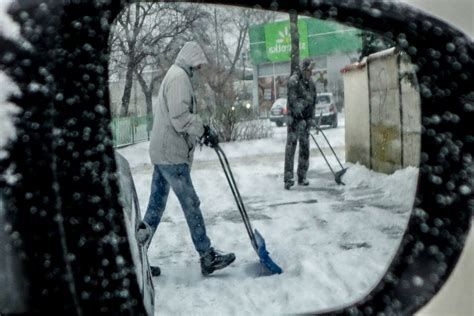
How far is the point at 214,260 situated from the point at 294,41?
64 centimetres

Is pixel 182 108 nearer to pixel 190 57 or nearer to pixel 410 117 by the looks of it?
pixel 190 57

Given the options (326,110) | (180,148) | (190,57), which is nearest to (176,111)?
(190,57)

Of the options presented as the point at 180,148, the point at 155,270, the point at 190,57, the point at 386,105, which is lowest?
the point at 155,270

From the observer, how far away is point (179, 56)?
138cm

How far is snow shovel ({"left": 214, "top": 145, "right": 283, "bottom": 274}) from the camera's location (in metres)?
1.62

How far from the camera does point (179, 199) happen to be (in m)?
1.78

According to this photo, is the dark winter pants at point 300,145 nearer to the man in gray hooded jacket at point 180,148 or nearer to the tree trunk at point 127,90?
the man in gray hooded jacket at point 180,148

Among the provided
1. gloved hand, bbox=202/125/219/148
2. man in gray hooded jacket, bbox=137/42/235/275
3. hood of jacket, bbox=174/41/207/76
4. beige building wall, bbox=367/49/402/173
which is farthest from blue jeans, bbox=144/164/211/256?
beige building wall, bbox=367/49/402/173

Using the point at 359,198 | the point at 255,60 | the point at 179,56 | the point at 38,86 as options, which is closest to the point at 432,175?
the point at 359,198

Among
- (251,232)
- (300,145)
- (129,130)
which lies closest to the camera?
(129,130)

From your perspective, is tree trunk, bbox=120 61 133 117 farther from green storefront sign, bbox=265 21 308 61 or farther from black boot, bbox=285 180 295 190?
black boot, bbox=285 180 295 190

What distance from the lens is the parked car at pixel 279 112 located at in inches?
61.6

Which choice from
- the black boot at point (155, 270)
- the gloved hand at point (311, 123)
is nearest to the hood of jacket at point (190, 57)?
the gloved hand at point (311, 123)

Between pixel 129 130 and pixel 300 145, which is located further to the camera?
pixel 300 145
